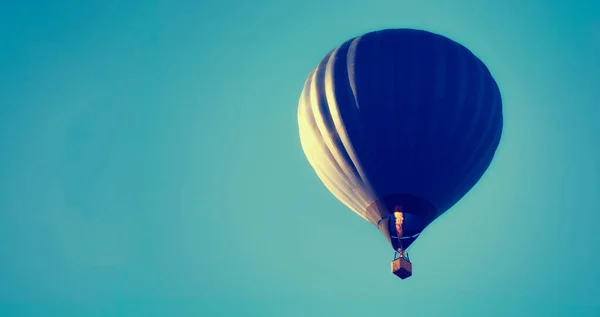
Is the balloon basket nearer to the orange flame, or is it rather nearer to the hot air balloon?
the hot air balloon

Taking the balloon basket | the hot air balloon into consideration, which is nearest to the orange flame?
the hot air balloon

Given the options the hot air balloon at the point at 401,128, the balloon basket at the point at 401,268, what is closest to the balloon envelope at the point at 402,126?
the hot air balloon at the point at 401,128

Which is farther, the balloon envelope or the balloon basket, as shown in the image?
the balloon envelope

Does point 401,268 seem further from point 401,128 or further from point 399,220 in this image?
point 401,128

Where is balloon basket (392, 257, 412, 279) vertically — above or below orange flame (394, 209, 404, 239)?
below

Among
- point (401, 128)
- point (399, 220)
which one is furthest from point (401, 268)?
point (401, 128)
